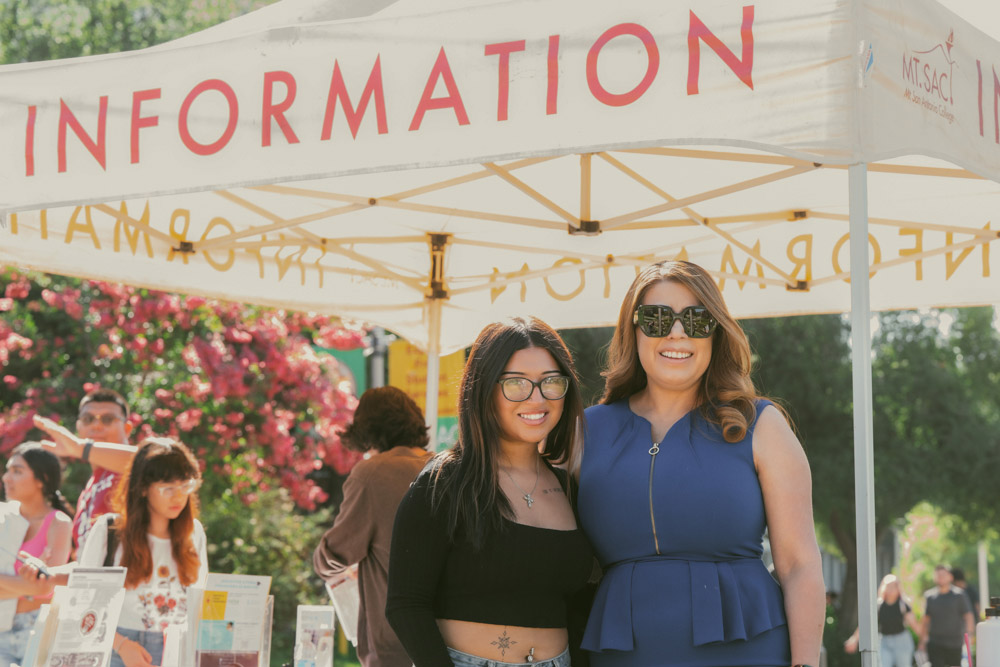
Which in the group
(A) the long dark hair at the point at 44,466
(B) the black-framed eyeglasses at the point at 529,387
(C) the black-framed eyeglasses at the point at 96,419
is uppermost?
(B) the black-framed eyeglasses at the point at 529,387

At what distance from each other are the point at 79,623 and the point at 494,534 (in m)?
1.54

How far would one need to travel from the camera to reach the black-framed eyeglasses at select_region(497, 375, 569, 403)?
2.70 m

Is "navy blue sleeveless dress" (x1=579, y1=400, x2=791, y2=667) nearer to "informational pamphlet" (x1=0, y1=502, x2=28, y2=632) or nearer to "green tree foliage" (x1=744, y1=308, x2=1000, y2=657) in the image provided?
"informational pamphlet" (x1=0, y1=502, x2=28, y2=632)

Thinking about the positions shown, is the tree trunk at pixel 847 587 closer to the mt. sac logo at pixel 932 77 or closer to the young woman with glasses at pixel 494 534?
the mt. sac logo at pixel 932 77

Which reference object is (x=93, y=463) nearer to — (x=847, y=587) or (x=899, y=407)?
(x=847, y=587)

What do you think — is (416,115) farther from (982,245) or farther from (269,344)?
(269,344)

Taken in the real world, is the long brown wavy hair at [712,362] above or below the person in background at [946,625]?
above

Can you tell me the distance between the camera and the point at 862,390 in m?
2.80

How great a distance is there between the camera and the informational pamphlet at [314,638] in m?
3.87

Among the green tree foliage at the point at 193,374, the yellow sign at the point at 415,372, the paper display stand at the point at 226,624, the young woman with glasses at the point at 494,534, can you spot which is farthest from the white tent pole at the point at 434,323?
the green tree foliage at the point at 193,374

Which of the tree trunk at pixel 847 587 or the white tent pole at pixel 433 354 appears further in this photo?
the tree trunk at pixel 847 587

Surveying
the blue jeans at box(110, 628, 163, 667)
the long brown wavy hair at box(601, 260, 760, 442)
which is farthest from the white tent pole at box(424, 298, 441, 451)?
the long brown wavy hair at box(601, 260, 760, 442)

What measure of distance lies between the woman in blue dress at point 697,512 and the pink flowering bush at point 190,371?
816cm

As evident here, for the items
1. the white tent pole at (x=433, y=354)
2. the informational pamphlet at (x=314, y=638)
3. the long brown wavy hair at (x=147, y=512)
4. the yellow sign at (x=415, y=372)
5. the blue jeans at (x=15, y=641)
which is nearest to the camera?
the informational pamphlet at (x=314, y=638)
